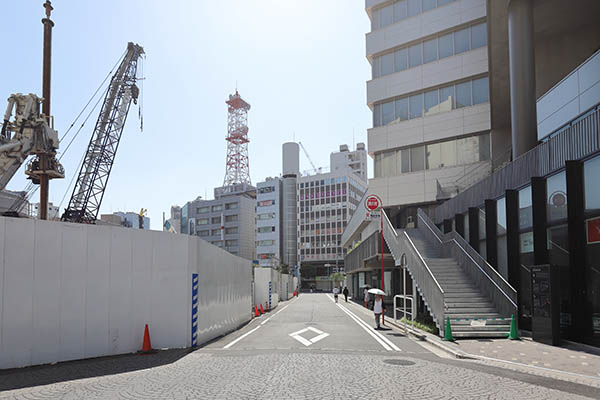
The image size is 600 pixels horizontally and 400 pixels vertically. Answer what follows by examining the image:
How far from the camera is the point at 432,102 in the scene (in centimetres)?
3694

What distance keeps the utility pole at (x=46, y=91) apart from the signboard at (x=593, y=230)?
23.7m

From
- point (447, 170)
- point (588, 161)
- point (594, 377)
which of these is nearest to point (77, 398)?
point (594, 377)

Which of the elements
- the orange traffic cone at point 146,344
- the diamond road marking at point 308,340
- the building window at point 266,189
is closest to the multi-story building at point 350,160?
the building window at point 266,189

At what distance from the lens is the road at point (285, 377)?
800cm

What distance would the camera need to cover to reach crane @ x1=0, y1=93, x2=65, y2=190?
22.2 metres

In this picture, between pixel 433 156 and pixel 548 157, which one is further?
pixel 433 156

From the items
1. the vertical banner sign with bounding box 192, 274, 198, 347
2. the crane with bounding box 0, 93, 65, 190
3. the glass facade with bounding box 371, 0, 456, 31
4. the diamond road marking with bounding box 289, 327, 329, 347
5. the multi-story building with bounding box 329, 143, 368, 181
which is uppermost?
the multi-story building with bounding box 329, 143, 368, 181

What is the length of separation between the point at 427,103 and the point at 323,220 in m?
94.9

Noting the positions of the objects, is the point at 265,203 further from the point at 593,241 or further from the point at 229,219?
the point at 593,241

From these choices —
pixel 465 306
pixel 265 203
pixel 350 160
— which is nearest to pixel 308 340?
pixel 465 306

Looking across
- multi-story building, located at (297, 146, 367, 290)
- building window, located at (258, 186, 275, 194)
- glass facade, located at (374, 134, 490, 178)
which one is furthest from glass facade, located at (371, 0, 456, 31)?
building window, located at (258, 186, 275, 194)

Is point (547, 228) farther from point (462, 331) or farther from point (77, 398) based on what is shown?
point (77, 398)

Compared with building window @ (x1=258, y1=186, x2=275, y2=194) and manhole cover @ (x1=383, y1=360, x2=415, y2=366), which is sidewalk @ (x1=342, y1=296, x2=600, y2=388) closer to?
manhole cover @ (x1=383, y1=360, x2=415, y2=366)

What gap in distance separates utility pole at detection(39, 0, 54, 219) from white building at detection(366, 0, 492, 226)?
23.9m
